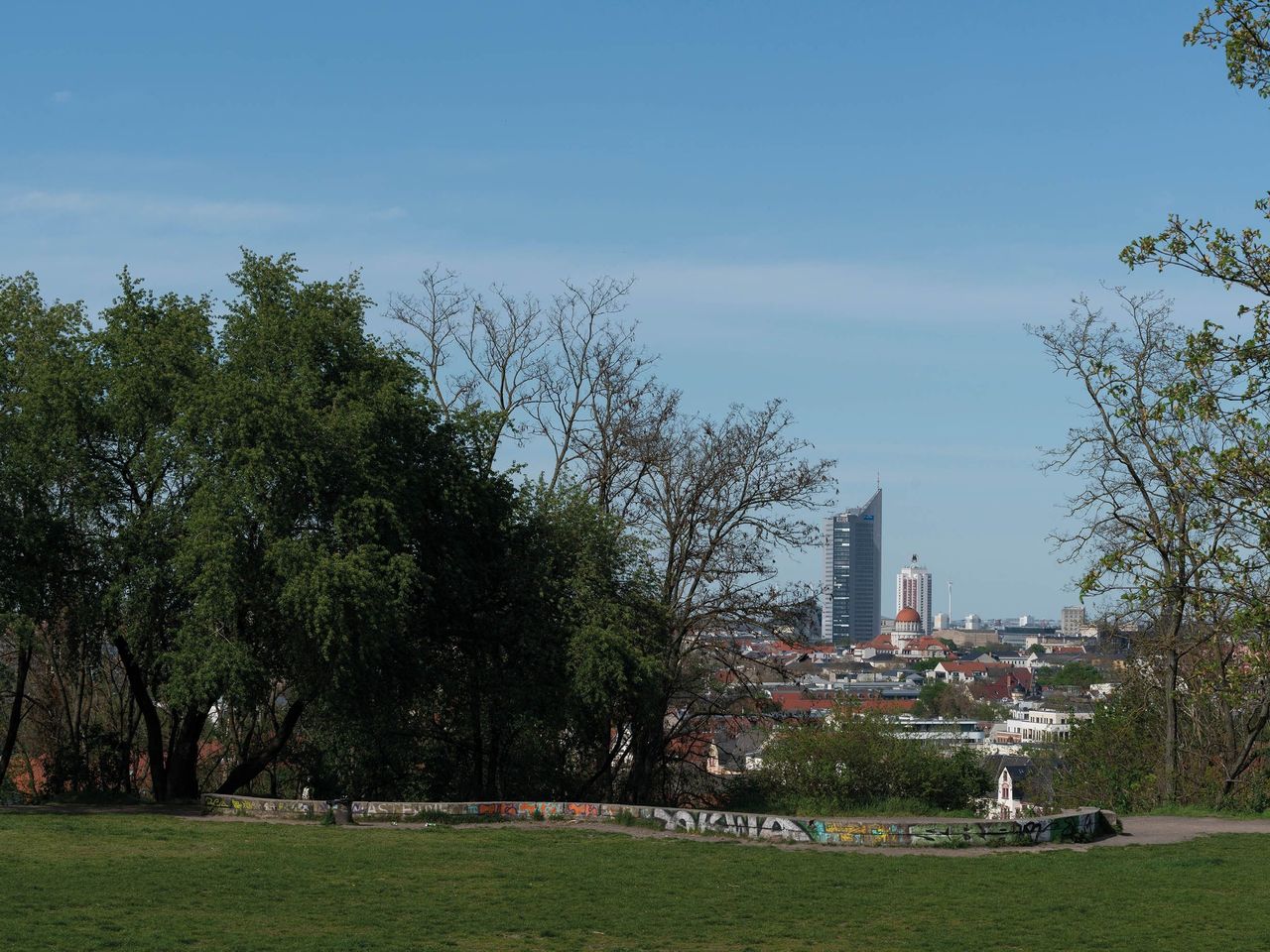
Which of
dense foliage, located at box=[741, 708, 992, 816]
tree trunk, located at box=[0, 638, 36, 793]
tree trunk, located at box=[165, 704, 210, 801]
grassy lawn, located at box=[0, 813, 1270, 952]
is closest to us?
grassy lawn, located at box=[0, 813, 1270, 952]

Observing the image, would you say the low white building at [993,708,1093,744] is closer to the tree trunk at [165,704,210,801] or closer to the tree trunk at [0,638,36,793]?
the tree trunk at [165,704,210,801]

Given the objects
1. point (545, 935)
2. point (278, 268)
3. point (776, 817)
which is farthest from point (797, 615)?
point (545, 935)

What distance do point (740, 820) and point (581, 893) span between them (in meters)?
5.70

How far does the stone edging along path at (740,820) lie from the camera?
61.4 feet

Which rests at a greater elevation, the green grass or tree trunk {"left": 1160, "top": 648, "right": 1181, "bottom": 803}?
tree trunk {"left": 1160, "top": 648, "right": 1181, "bottom": 803}

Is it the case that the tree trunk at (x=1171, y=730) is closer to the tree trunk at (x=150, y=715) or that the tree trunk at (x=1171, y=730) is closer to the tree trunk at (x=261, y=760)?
the tree trunk at (x=261, y=760)

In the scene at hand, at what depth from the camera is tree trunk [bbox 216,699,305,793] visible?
2538cm

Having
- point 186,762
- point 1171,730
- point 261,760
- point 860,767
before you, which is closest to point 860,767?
point 860,767

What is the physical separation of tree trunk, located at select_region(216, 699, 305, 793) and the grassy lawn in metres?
6.27

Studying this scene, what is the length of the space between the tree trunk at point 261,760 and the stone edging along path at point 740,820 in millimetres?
3218

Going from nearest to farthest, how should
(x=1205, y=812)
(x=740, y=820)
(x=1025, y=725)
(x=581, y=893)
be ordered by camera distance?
(x=581, y=893) < (x=740, y=820) < (x=1205, y=812) < (x=1025, y=725)

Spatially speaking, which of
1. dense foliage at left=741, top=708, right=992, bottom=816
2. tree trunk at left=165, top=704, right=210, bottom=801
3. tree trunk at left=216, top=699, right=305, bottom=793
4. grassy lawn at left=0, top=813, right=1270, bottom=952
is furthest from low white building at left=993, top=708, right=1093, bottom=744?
grassy lawn at left=0, top=813, right=1270, bottom=952

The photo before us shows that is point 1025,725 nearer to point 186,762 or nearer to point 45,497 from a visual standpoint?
point 186,762

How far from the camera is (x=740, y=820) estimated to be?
1953 centimetres
